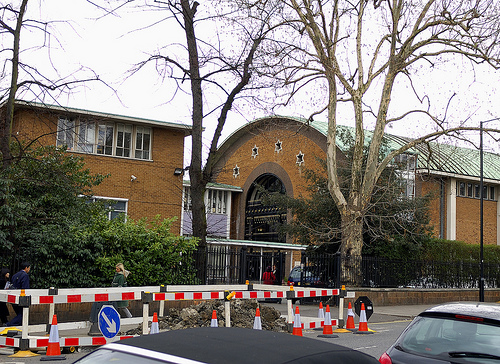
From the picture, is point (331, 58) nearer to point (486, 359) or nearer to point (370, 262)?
point (370, 262)

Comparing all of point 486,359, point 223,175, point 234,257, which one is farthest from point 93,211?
point 223,175

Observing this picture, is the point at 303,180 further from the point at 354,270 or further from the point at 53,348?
the point at 53,348

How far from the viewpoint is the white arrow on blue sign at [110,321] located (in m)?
8.98

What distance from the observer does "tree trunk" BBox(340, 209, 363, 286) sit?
23.0 m

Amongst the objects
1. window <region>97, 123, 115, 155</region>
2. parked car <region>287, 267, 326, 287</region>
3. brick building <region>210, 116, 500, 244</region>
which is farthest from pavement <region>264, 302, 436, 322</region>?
window <region>97, 123, 115, 155</region>

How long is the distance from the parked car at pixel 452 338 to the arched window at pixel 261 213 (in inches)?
1495

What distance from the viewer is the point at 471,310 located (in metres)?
5.64

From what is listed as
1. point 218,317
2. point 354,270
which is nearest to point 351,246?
point 354,270

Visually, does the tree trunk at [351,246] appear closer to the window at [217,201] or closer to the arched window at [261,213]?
the arched window at [261,213]

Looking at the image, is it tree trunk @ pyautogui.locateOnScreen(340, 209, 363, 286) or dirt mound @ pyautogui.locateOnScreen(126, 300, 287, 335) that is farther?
tree trunk @ pyautogui.locateOnScreen(340, 209, 363, 286)

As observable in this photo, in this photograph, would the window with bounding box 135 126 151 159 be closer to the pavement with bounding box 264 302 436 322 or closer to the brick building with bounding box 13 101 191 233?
the brick building with bounding box 13 101 191 233

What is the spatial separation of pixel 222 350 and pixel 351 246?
20432 mm

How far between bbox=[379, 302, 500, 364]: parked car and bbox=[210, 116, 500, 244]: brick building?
27049 millimetres

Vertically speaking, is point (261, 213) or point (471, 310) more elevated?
point (261, 213)
